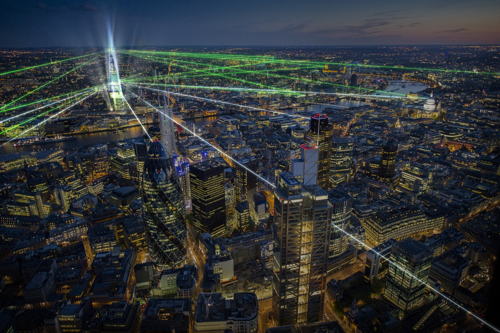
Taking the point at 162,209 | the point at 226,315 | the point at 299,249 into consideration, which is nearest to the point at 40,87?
the point at 162,209

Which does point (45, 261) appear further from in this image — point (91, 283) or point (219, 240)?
point (219, 240)

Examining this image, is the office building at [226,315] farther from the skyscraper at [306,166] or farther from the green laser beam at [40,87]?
the green laser beam at [40,87]

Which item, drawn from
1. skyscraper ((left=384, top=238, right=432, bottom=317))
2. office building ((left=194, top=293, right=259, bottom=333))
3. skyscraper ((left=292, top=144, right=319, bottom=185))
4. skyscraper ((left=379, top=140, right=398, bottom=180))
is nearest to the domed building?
skyscraper ((left=379, top=140, right=398, bottom=180))

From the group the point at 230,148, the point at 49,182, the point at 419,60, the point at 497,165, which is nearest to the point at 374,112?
the point at 497,165

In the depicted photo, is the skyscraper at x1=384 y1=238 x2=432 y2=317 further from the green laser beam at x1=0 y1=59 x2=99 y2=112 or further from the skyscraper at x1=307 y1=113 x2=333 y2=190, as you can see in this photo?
the green laser beam at x1=0 y1=59 x2=99 y2=112

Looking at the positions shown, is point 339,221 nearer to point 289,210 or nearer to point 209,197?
point 209,197
